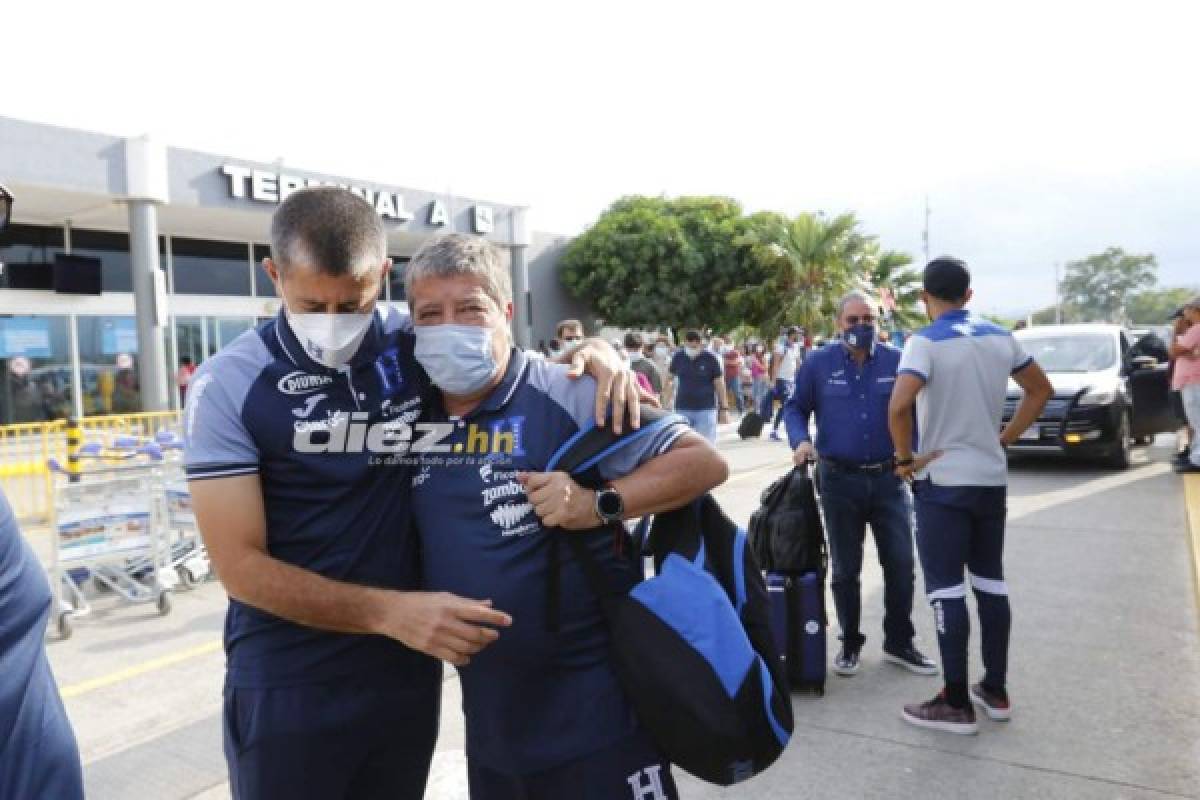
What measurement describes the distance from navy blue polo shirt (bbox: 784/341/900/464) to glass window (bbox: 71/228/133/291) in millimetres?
16060

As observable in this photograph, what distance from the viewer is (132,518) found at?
6.02 m

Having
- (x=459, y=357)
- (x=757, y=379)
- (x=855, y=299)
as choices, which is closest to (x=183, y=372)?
(x=757, y=379)

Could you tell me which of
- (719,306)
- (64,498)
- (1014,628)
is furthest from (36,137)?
(719,306)

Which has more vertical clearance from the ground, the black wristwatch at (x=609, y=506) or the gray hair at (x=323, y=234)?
the gray hair at (x=323, y=234)

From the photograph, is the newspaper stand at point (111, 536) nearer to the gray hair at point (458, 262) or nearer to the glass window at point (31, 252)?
the gray hair at point (458, 262)

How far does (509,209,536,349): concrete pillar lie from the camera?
22.9 meters

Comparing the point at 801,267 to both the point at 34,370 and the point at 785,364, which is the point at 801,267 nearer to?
the point at 785,364

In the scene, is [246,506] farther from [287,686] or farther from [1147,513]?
[1147,513]

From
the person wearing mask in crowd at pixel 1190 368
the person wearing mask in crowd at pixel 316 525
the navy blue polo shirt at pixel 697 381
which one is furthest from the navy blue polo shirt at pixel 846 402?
the person wearing mask in crowd at pixel 1190 368

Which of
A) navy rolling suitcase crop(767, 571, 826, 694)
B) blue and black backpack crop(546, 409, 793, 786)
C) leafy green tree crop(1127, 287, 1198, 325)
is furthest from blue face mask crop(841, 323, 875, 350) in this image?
leafy green tree crop(1127, 287, 1198, 325)

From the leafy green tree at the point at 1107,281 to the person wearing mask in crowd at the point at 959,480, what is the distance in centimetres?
9728

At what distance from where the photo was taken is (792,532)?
4203 millimetres

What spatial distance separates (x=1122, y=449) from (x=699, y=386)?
515cm

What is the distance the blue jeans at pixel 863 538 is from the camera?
441cm
